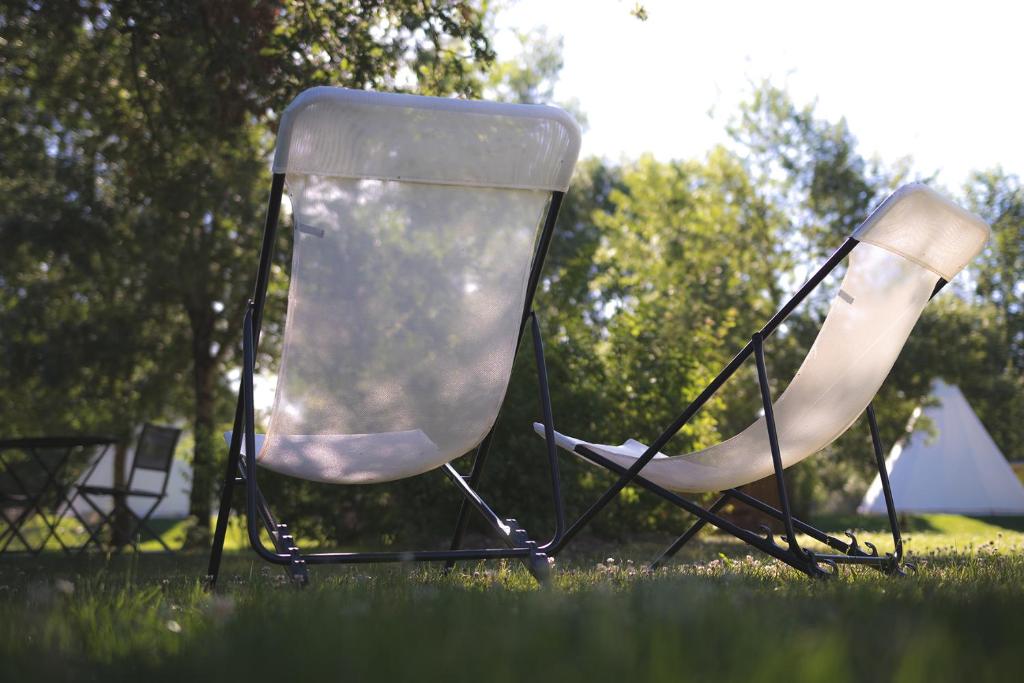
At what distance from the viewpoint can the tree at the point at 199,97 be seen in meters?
5.77

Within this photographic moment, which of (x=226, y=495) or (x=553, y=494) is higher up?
(x=553, y=494)

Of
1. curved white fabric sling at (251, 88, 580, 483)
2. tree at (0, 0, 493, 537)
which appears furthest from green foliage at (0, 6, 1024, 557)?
curved white fabric sling at (251, 88, 580, 483)

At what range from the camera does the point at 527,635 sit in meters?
1.35

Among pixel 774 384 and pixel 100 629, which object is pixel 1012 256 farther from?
pixel 100 629

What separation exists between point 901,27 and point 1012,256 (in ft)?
52.7

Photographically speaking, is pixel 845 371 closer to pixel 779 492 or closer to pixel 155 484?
pixel 779 492

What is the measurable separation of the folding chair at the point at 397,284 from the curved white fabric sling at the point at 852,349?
1.47 feet

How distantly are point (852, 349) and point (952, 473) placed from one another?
1308cm

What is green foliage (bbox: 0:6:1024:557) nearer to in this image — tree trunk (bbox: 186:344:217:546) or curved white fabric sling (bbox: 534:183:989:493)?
tree trunk (bbox: 186:344:217:546)

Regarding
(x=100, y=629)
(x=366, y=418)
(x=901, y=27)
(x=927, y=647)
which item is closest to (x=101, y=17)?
(x=366, y=418)

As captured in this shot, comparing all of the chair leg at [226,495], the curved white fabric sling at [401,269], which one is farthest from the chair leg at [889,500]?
the chair leg at [226,495]

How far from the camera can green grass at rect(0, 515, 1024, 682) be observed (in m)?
1.17

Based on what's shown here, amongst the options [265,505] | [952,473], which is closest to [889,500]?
[265,505]

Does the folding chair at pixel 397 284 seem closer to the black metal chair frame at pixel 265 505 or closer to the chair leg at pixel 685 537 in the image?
the black metal chair frame at pixel 265 505
